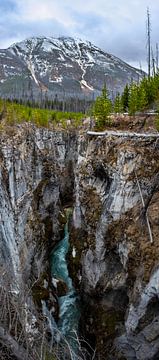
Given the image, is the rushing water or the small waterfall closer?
the small waterfall

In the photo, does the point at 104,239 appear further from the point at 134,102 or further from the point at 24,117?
the point at 24,117

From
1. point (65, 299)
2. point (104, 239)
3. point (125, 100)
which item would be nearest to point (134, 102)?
point (125, 100)

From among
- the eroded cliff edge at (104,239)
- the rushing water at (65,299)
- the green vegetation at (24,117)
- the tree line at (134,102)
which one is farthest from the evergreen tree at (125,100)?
the rushing water at (65,299)

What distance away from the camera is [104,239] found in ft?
120

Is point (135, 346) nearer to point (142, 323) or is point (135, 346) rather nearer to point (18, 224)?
point (142, 323)

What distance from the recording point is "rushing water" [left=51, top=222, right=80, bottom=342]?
37.1 meters

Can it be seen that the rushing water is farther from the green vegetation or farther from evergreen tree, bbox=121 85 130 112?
evergreen tree, bbox=121 85 130 112

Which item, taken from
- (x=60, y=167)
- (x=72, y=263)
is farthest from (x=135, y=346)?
(x=60, y=167)

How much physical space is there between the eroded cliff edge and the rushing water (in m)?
0.78

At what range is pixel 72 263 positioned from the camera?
144ft

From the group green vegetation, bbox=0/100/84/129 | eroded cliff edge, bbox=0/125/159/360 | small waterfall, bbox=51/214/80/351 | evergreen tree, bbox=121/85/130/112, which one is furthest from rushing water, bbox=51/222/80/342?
evergreen tree, bbox=121/85/130/112

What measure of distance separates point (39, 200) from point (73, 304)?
14180 mm

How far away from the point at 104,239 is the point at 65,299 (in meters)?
8.44

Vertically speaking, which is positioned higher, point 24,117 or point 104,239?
point 24,117
